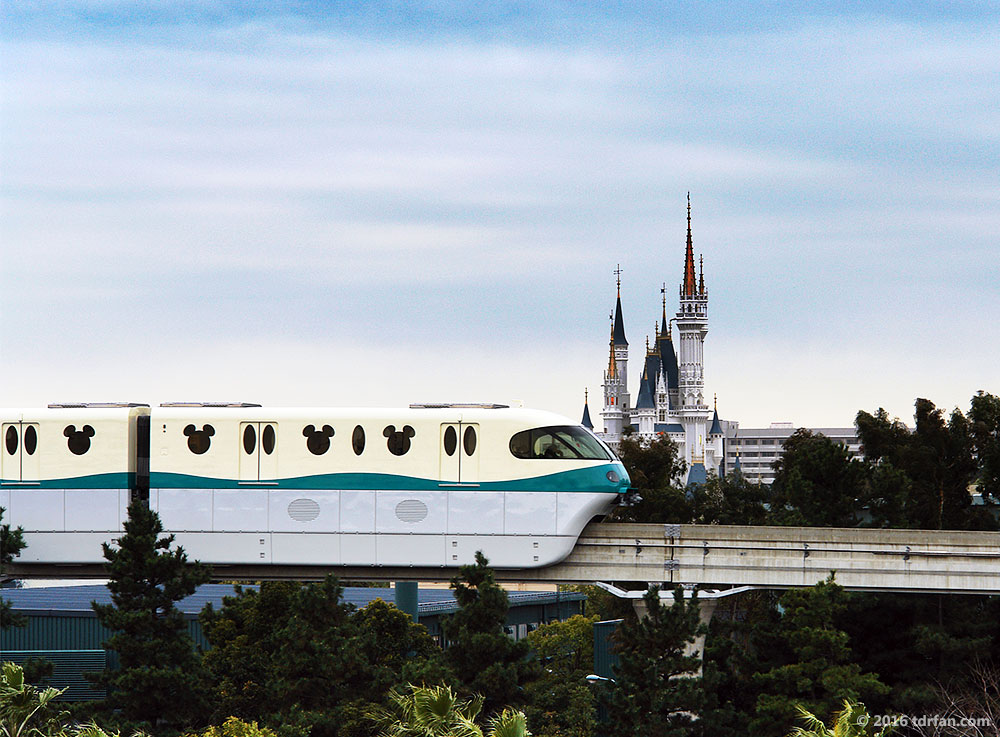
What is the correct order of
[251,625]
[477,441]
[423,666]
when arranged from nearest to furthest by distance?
[423,666]
[477,441]
[251,625]

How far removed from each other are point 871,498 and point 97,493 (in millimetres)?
22241

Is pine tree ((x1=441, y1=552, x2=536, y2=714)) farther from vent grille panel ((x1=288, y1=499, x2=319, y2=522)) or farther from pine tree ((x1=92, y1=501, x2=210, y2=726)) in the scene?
pine tree ((x1=92, y1=501, x2=210, y2=726))

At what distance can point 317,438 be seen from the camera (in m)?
37.8

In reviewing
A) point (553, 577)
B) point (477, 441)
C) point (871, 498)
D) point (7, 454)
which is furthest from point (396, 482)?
point (871, 498)

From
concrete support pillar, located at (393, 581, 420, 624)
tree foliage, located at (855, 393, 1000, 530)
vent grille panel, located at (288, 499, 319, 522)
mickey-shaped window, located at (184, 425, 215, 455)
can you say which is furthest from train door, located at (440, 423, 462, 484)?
concrete support pillar, located at (393, 581, 420, 624)

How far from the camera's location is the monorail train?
1455 inches

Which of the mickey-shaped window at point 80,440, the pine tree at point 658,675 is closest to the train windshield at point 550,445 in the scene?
the pine tree at point 658,675

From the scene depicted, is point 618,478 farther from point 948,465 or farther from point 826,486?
point 948,465

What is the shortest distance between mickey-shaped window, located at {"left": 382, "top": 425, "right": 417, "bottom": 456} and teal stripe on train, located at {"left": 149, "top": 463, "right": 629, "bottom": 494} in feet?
2.20

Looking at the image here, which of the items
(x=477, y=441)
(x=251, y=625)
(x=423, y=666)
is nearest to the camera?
(x=423, y=666)

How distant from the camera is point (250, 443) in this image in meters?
37.8

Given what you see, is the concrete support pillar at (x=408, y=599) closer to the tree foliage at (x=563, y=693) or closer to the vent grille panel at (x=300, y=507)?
the tree foliage at (x=563, y=693)

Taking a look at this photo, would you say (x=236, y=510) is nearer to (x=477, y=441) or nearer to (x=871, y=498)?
(x=477, y=441)

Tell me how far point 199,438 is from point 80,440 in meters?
3.12
